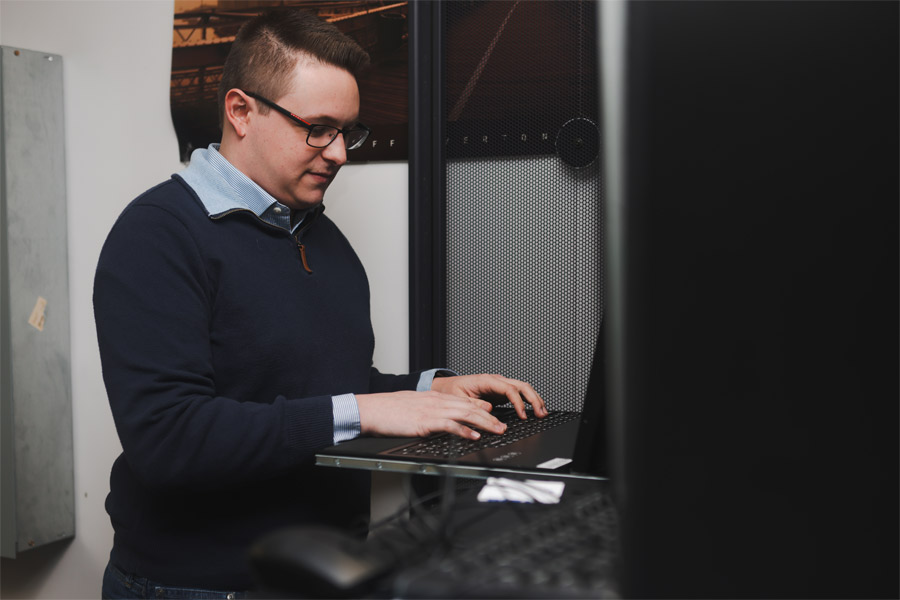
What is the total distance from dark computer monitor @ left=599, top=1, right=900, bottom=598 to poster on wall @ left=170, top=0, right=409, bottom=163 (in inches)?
54.3

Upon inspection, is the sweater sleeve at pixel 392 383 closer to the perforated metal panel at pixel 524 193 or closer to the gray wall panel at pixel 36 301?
the perforated metal panel at pixel 524 193

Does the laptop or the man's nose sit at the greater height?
the man's nose

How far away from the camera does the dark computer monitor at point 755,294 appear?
1.20 feet

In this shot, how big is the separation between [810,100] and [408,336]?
1401 mm

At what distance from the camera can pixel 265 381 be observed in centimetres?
116

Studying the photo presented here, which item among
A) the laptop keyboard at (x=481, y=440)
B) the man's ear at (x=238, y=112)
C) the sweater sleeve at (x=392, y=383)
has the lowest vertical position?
the laptop keyboard at (x=481, y=440)

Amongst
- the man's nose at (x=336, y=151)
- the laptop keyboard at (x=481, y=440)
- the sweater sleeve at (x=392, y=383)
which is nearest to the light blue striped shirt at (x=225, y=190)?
the man's nose at (x=336, y=151)

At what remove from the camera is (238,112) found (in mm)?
1279

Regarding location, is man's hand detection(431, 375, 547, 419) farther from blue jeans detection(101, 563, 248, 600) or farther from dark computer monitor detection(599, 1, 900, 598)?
dark computer monitor detection(599, 1, 900, 598)

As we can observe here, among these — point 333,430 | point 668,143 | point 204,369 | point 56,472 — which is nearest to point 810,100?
point 668,143

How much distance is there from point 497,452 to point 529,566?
0.49 metres

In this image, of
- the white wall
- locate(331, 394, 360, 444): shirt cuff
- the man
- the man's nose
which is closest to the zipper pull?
the man

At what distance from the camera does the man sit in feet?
3.18

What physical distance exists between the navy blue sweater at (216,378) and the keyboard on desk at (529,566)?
520 mm
